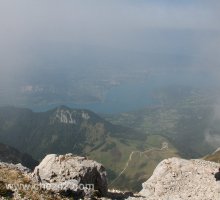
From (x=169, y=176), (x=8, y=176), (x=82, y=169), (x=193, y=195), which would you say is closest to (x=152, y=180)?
(x=169, y=176)

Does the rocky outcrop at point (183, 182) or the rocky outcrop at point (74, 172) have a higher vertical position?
the rocky outcrop at point (74, 172)

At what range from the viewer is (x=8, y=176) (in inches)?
1561

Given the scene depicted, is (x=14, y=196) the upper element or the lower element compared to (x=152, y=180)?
upper

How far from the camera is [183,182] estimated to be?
175 feet

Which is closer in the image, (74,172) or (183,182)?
(74,172)

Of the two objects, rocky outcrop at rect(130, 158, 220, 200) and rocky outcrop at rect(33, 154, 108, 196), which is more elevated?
rocky outcrop at rect(33, 154, 108, 196)

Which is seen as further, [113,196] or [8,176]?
[113,196]

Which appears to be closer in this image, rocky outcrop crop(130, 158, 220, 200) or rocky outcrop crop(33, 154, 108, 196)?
rocky outcrop crop(33, 154, 108, 196)

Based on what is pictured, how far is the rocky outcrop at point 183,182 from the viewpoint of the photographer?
50.7m

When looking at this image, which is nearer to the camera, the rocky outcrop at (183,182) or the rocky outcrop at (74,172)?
the rocky outcrop at (74,172)

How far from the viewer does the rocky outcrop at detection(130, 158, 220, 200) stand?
50656 millimetres

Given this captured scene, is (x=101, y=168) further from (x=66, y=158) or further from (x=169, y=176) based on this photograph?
(x=169, y=176)

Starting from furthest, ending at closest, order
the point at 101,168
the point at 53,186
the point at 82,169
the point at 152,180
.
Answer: the point at 152,180
the point at 101,168
the point at 82,169
the point at 53,186

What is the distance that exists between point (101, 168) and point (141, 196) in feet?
20.3
